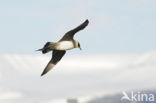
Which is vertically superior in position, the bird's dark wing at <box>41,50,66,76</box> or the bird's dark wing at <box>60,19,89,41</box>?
the bird's dark wing at <box>60,19,89,41</box>

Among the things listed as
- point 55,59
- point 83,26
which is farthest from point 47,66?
point 83,26

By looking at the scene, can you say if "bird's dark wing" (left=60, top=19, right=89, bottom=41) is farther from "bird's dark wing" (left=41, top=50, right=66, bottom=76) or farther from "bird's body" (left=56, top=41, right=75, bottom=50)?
"bird's dark wing" (left=41, top=50, right=66, bottom=76)

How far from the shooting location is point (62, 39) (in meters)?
62.0

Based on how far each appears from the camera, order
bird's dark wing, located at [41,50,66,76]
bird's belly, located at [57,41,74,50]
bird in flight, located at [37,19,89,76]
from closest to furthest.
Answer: bird in flight, located at [37,19,89,76]
bird's belly, located at [57,41,74,50]
bird's dark wing, located at [41,50,66,76]

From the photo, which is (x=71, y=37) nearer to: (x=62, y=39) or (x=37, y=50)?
(x=62, y=39)

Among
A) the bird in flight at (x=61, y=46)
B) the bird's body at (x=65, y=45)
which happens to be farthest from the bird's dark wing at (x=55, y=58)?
the bird's body at (x=65, y=45)

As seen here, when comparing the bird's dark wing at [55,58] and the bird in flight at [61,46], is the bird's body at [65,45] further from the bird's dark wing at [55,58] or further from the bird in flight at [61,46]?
the bird's dark wing at [55,58]

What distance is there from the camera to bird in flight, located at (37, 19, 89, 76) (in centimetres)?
5972

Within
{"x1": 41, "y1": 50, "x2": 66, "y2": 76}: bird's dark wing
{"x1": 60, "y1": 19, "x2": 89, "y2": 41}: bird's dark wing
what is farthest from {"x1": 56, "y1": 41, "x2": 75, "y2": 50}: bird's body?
{"x1": 41, "y1": 50, "x2": 66, "y2": 76}: bird's dark wing

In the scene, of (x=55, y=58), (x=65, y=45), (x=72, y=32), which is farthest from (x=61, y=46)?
(x=55, y=58)

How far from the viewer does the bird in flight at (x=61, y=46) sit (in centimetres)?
5972

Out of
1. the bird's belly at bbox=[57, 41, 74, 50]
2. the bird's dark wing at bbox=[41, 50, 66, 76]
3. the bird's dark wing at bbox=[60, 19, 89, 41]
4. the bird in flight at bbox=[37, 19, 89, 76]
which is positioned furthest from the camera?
the bird's dark wing at bbox=[41, 50, 66, 76]

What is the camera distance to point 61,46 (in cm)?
6047

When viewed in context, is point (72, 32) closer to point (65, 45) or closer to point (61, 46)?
point (65, 45)
